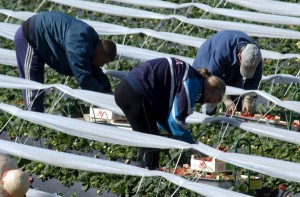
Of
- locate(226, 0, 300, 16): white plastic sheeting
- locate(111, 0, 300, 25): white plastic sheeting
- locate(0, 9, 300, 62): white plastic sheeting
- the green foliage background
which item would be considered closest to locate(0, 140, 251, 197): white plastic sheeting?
the green foliage background

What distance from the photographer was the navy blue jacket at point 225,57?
391 inches

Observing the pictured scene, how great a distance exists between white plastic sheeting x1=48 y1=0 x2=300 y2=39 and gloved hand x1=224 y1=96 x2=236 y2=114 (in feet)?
7.39

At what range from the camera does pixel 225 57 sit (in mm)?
9938

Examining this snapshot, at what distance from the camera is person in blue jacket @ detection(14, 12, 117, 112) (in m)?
9.91

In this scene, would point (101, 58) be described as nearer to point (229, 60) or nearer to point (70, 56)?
point (70, 56)

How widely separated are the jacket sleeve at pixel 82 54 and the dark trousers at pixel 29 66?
0.51 metres

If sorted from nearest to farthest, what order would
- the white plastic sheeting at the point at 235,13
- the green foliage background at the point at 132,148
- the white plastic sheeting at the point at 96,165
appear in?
1. the white plastic sheeting at the point at 96,165
2. the green foliage background at the point at 132,148
3. the white plastic sheeting at the point at 235,13

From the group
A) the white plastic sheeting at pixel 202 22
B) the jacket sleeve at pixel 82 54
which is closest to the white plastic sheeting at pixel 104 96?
the jacket sleeve at pixel 82 54

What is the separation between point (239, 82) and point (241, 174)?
157 cm

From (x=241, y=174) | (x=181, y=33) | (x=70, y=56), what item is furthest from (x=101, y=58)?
(x=181, y=33)

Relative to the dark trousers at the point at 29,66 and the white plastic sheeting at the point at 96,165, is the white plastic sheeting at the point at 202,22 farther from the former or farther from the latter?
the white plastic sheeting at the point at 96,165

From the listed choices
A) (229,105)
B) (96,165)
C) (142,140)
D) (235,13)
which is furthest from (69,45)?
(235,13)

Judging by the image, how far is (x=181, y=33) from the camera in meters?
13.8

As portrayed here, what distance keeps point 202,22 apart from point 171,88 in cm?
457
